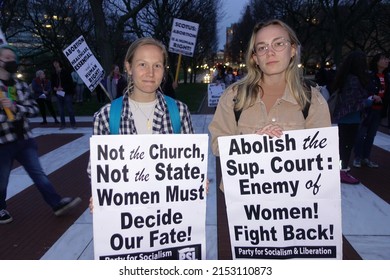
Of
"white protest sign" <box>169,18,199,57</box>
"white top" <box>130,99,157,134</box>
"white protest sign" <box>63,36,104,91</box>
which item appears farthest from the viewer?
"white protest sign" <box>169,18,199,57</box>

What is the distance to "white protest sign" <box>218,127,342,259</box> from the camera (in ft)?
7.56

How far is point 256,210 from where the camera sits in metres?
2.33

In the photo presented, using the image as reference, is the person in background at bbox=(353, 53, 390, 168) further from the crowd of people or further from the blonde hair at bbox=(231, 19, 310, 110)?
the blonde hair at bbox=(231, 19, 310, 110)

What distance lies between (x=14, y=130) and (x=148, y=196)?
9.13ft

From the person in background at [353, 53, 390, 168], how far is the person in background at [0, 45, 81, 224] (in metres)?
4.89

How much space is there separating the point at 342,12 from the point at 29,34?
87.4ft

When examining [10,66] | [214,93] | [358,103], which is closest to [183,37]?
[214,93]

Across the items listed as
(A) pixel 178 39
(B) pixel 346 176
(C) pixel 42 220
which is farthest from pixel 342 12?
(C) pixel 42 220

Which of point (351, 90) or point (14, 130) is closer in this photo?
point (14, 130)

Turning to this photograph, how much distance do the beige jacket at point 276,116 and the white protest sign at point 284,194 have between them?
8.0 inches

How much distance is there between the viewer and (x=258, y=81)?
8.61 feet

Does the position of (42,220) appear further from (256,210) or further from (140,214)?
(256,210)

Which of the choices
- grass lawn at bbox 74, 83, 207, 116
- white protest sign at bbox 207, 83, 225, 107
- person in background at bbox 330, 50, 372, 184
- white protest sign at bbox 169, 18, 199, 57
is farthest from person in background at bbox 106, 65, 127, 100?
person in background at bbox 330, 50, 372, 184

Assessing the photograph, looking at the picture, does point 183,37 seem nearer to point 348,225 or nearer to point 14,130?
point 14,130
